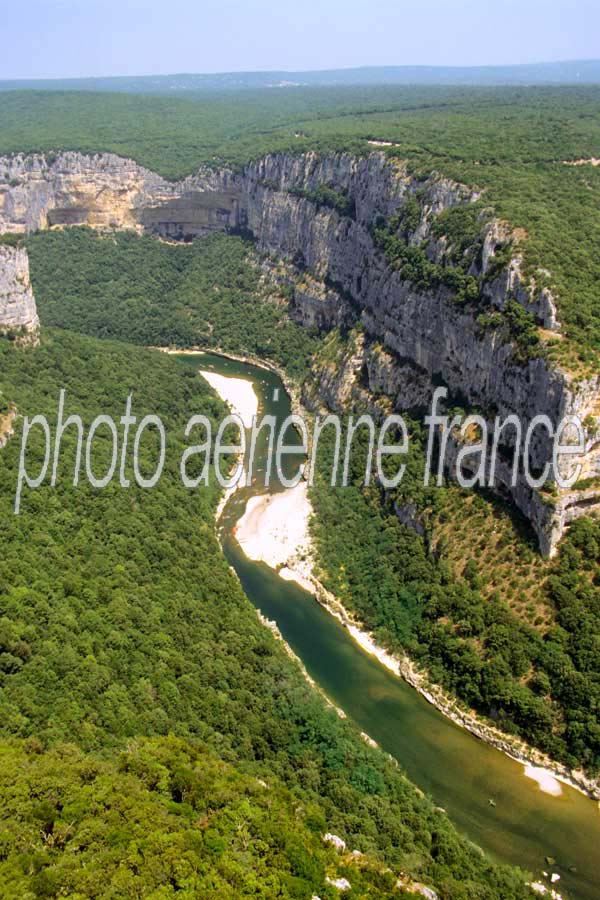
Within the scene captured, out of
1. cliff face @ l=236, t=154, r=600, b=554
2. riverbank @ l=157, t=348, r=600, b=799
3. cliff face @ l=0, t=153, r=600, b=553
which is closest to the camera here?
riverbank @ l=157, t=348, r=600, b=799

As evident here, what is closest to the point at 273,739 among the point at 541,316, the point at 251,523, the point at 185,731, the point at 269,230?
the point at 185,731

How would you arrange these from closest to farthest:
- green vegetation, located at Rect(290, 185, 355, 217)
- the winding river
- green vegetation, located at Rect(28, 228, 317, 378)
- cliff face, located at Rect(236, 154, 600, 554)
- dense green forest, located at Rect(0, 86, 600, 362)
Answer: the winding river
cliff face, located at Rect(236, 154, 600, 554)
dense green forest, located at Rect(0, 86, 600, 362)
green vegetation, located at Rect(290, 185, 355, 217)
green vegetation, located at Rect(28, 228, 317, 378)

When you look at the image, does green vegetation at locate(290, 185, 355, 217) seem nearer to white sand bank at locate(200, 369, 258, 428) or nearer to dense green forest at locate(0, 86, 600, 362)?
dense green forest at locate(0, 86, 600, 362)

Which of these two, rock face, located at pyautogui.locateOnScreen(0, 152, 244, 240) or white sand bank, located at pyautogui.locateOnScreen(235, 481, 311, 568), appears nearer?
white sand bank, located at pyautogui.locateOnScreen(235, 481, 311, 568)

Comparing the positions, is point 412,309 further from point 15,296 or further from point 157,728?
point 157,728

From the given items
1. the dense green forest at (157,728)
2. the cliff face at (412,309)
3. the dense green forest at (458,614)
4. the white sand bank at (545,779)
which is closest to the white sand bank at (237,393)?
the dense green forest at (458,614)

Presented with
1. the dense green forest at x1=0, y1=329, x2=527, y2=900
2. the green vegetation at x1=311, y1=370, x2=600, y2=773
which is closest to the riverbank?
the green vegetation at x1=311, y1=370, x2=600, y2=773
